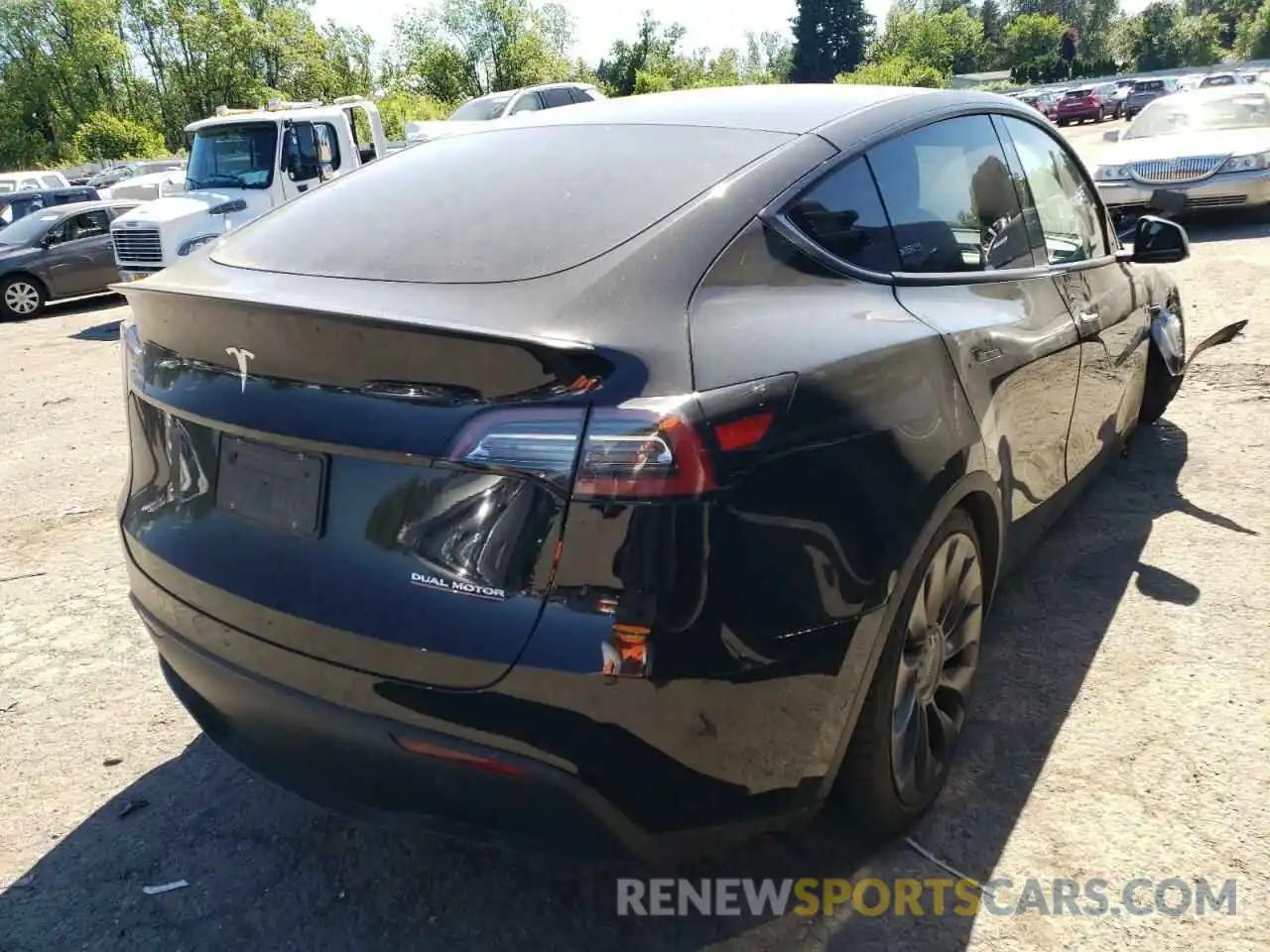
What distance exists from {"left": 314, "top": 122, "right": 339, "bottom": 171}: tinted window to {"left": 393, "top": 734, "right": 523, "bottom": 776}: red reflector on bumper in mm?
12145

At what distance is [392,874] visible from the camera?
240cm

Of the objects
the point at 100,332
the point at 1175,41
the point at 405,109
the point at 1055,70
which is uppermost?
the point at 1175,41

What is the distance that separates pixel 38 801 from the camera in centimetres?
274

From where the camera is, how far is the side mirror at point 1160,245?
3.92 meters

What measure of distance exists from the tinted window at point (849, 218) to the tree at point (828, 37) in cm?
9430

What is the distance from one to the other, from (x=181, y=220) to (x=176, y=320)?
439 inches

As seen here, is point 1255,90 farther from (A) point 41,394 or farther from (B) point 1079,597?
(A) point 41,394

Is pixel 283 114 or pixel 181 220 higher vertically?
pixel 283 114

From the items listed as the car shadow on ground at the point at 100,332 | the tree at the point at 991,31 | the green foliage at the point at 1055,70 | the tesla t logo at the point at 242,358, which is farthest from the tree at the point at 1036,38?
the tesla t logo at the point at 242,358

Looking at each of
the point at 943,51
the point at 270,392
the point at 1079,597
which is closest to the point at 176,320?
the point at 270,392

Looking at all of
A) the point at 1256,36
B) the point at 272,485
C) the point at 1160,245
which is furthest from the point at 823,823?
the point at 1256,36

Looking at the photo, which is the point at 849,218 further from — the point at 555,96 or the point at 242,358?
the point at 555,96

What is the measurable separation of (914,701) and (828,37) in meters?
99.3

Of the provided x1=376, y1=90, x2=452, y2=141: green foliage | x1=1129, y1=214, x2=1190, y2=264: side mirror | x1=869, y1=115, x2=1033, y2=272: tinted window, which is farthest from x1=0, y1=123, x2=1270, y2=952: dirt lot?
x1=376, y1=90, x2=452, y2=141: green foliage
